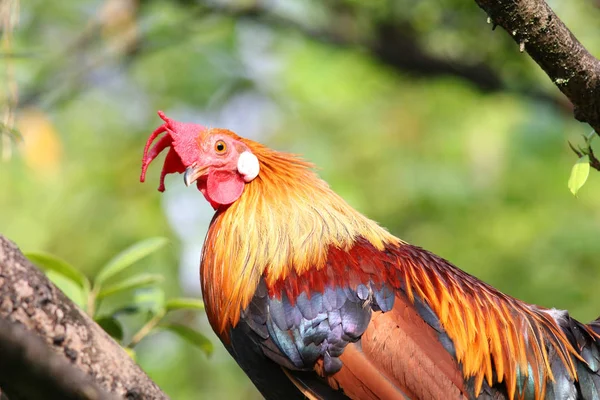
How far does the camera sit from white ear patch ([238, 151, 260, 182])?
3.92 meters

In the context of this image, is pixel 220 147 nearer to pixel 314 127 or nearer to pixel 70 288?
pixel 70 288

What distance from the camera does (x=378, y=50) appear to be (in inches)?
315

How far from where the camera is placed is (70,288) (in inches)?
144

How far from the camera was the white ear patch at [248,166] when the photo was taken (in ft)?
12.8

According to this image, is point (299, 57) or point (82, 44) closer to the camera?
point (82, 44)

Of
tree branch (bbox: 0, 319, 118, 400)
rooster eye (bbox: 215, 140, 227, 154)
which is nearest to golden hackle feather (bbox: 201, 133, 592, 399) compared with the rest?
rooster eye (bbox: 215, 140, 227, 154)

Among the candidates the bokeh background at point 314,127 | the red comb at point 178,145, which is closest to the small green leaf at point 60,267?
the red comb at point 178,145

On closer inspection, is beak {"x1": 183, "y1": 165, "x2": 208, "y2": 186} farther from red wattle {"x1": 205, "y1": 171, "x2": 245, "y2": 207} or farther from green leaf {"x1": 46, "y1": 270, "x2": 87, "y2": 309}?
green leaf {"x1": 46, "y1": 270, "x2": 87, "y2": 309}

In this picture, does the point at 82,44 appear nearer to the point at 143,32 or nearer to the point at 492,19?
the point at 143,32

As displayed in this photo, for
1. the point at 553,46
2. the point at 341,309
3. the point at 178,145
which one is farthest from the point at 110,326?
the point at 553,46

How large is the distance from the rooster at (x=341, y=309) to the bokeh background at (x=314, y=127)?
334cm

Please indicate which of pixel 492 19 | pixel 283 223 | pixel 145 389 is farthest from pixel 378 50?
pixel 145 389

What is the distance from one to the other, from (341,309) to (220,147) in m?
0.99

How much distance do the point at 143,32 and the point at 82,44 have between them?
2.02 feet
